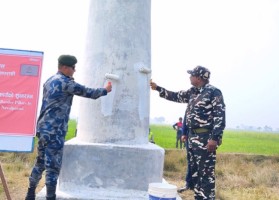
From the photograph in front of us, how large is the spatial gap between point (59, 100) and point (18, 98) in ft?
2.92

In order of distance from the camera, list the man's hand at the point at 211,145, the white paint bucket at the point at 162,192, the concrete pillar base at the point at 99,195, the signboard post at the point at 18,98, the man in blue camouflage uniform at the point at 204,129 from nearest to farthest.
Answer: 1. the white paint bucket at the point at 162,192
2. the concrete pillar base at the point at 99,195
3. the man's hand at the point at 211,145
4. the man in blue camouflage uniform at the point at 204,129
5. the signboard post at the point at 18,98

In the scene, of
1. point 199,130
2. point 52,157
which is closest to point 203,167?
point 199,130

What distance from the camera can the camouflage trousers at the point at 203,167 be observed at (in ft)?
14.3

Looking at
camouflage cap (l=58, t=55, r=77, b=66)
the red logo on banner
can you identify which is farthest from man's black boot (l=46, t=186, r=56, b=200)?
camouflage cap (l=58, t=55, r=77, b=66)

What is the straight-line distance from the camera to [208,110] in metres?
4.48

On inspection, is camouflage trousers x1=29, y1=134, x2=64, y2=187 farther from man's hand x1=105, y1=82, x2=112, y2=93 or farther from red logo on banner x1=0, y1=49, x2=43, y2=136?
man's hand x1=105, y1=82, x2=112, y2=93

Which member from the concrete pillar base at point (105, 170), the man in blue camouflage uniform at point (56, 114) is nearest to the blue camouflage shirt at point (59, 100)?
the man in blue camouflage uniform at point (56, 114)

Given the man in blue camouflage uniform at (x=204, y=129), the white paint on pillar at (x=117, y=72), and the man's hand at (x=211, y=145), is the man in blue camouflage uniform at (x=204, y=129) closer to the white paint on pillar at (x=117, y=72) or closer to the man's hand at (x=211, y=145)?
the man's hand at (x=211, y=145)

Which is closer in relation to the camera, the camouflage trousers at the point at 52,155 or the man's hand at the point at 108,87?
the camouflage trousers at the point at 52,155

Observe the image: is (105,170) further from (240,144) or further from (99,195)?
(240,144)

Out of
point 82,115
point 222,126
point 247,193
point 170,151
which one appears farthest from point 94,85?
point 170,151

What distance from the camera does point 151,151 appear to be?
4.31 meters

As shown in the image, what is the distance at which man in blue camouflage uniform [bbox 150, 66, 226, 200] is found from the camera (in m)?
4.31

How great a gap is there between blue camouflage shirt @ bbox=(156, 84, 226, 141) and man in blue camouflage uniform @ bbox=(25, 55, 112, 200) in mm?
1219
